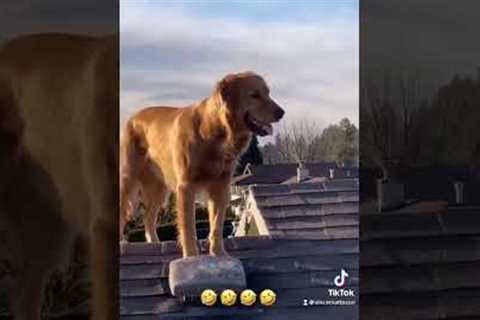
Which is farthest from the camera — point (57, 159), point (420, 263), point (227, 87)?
point (420, 263)

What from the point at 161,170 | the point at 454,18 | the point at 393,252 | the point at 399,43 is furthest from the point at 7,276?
the point at 454,18

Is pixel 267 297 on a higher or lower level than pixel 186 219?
lower

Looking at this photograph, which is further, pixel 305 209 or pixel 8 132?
pixel 8 132

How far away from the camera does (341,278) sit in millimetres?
3197

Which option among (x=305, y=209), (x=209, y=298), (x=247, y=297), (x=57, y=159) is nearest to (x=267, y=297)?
(x=247, y=297)

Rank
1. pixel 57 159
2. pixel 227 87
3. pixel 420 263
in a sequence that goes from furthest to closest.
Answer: pixel 420 263 < pixel 57 159 < pixel 227 87

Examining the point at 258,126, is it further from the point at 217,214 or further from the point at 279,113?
the point at 217,214

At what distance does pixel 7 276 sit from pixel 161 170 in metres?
0.75

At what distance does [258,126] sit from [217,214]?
0.35 meters

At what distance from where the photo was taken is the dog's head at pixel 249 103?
3.14 meters

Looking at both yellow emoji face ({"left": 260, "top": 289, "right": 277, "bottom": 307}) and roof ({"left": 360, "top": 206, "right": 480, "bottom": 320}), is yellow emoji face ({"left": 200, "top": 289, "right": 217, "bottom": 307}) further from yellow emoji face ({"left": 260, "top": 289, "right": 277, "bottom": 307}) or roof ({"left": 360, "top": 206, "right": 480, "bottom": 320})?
roof ({"left": 360, "top": 206, "right": 480, "bottom": 320})

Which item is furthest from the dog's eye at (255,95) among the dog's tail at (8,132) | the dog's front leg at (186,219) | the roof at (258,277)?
the dog's tail at (8,132)

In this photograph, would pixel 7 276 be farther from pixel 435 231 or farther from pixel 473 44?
pixel 473 44

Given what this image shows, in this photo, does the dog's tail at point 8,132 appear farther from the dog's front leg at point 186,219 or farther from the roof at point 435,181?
the roof at point 435,181
